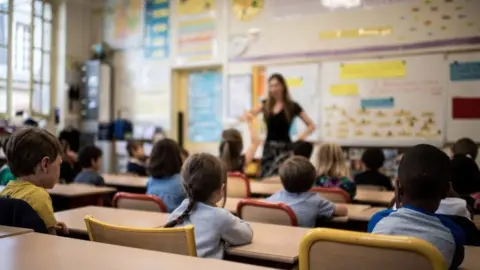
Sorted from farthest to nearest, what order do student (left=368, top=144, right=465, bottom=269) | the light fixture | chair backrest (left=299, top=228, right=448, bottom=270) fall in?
the light fixture
student (left=368, top=144, right=465, bottom=269)
chair backrest (left=299, top=228, right=448, bottom=270)

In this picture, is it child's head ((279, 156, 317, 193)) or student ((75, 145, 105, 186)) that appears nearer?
child's head ((279, 156, 317, 193))

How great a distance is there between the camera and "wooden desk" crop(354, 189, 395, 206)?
10.6 ft

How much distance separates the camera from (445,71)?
18.5 feet

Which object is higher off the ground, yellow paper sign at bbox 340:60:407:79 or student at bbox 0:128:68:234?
yellow paper sign at bbox 340:60:407:79

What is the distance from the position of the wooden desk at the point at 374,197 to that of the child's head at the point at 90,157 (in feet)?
7.46

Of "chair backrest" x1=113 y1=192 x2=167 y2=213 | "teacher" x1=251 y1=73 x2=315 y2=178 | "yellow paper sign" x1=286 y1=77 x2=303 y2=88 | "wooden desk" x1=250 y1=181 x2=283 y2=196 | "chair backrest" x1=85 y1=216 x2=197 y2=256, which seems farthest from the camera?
"yellow paper sign" x1=286 y1=77 x2=303 y2=88

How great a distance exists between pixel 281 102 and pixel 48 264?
3.86 meters

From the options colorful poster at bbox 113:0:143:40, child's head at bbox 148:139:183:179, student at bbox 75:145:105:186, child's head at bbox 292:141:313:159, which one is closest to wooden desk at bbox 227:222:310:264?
child's head at bbox 148:139:183:179

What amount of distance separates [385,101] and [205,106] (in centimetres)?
296

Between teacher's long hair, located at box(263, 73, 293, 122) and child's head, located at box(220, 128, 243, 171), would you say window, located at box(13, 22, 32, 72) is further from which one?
child's head, located at box(220, 128, 243, 171)

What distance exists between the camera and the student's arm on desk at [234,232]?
6.15 ft

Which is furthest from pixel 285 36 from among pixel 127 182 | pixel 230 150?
pixel 127 182

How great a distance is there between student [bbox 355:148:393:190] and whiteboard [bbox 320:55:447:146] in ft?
6.35

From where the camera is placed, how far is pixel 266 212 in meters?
2.55
